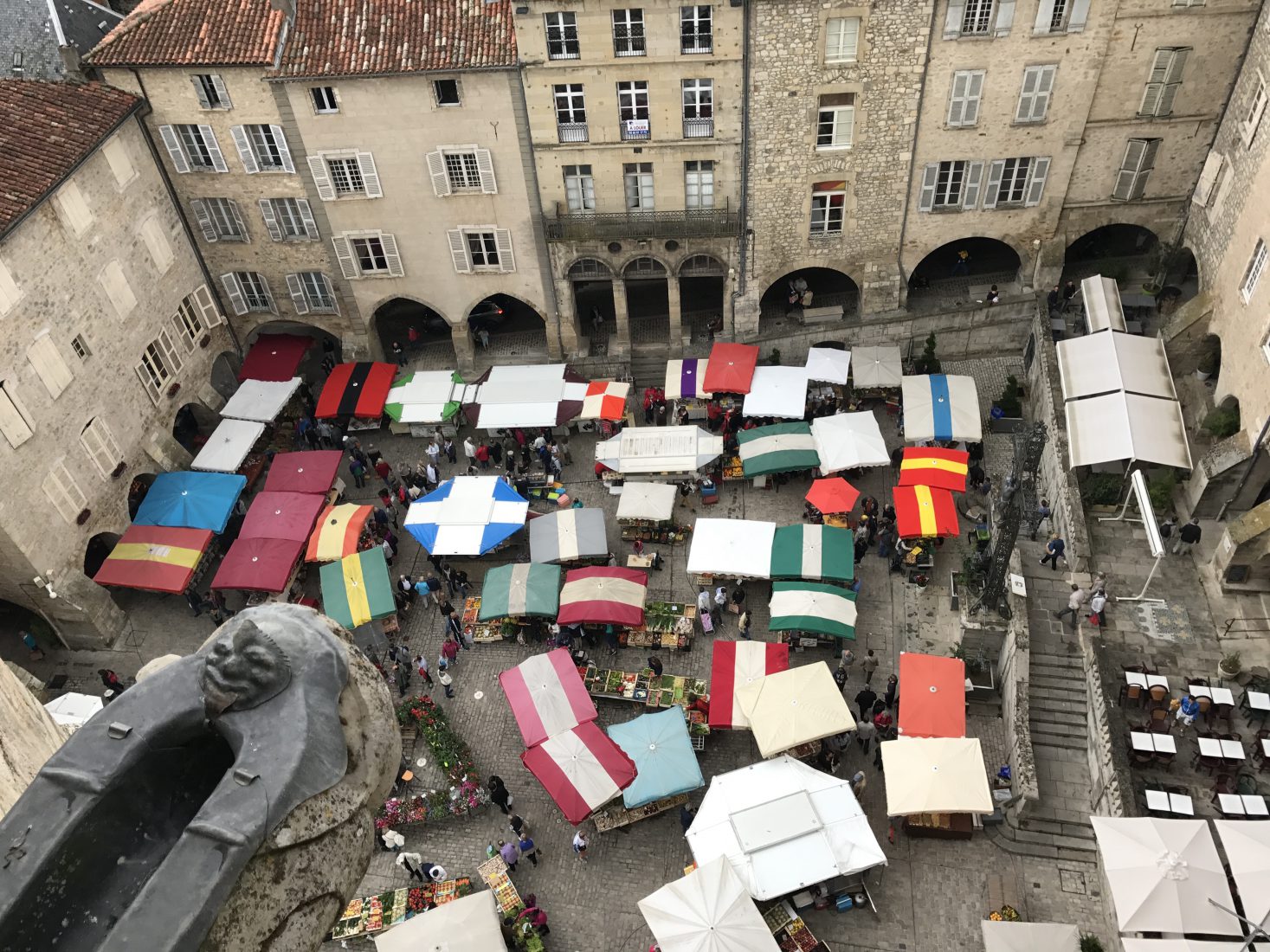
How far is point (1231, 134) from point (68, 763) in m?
32.9

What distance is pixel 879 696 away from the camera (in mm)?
26094

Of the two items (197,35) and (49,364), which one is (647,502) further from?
(197,35)

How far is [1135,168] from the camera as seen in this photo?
31156 millimetres

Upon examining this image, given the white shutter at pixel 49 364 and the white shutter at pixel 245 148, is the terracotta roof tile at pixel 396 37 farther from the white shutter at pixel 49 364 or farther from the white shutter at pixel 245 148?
the white shutter at pixel 49 364

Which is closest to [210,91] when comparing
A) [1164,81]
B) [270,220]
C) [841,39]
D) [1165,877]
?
[270,220]

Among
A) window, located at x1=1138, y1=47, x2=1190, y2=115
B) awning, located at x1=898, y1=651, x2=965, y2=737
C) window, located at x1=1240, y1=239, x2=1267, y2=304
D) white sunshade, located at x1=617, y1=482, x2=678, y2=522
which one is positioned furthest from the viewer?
white sunshade, located at x1=617, y1=482, x2=678, y2=522

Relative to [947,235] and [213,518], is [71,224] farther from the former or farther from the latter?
[947,235]

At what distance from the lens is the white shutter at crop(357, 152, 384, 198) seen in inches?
1236

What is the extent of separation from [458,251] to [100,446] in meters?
12.2

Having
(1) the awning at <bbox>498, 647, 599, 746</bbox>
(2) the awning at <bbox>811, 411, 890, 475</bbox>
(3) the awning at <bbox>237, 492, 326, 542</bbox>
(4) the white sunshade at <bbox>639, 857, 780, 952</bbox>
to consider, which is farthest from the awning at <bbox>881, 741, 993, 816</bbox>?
(3) the awning at <bbox>237, 492, 326, 542</bbox>

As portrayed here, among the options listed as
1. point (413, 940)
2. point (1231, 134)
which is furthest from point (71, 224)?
point (1231, 134)

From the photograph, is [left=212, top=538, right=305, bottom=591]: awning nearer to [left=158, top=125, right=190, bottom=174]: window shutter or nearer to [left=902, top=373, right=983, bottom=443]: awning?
[left=158, top=125, right=190, bottom=174]: window shutter

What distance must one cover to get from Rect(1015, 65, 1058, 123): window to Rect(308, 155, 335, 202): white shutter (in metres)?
20.8

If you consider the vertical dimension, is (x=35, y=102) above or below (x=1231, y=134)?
above
